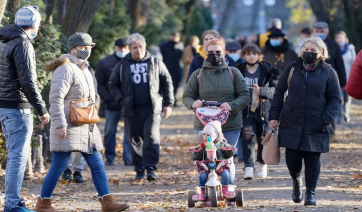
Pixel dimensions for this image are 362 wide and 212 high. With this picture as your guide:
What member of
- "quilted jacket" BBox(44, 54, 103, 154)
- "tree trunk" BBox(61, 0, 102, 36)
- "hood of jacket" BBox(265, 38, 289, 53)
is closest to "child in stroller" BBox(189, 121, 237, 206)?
"quilted jacket" BBox(44, 54, 103, 154)

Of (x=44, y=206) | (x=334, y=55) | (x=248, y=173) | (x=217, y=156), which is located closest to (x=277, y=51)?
(x=334, y=55)

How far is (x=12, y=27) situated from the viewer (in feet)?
26.6

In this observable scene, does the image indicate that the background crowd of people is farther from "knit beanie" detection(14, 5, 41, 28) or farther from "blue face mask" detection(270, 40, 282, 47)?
"blue face mask" detection(270, 40, 282, 47)

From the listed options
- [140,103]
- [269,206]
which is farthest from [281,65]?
[269,206]

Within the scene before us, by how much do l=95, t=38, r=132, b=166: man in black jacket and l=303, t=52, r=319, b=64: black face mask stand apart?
16.6ft

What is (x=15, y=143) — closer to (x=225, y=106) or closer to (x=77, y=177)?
(x=225, y=106)

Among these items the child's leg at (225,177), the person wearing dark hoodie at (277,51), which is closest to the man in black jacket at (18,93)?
the child's leg at (225,177)

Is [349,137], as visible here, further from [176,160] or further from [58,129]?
[58,129]

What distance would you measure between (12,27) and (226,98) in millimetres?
2853

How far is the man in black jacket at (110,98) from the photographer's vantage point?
13.6 m

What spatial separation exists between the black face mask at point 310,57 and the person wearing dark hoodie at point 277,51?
3.96 m

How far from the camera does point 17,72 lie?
799cm

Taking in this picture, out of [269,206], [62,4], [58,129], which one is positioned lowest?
[269,206]

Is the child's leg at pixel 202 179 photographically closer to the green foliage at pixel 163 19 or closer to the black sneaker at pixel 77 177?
the black sneaker at pixel 77 177
